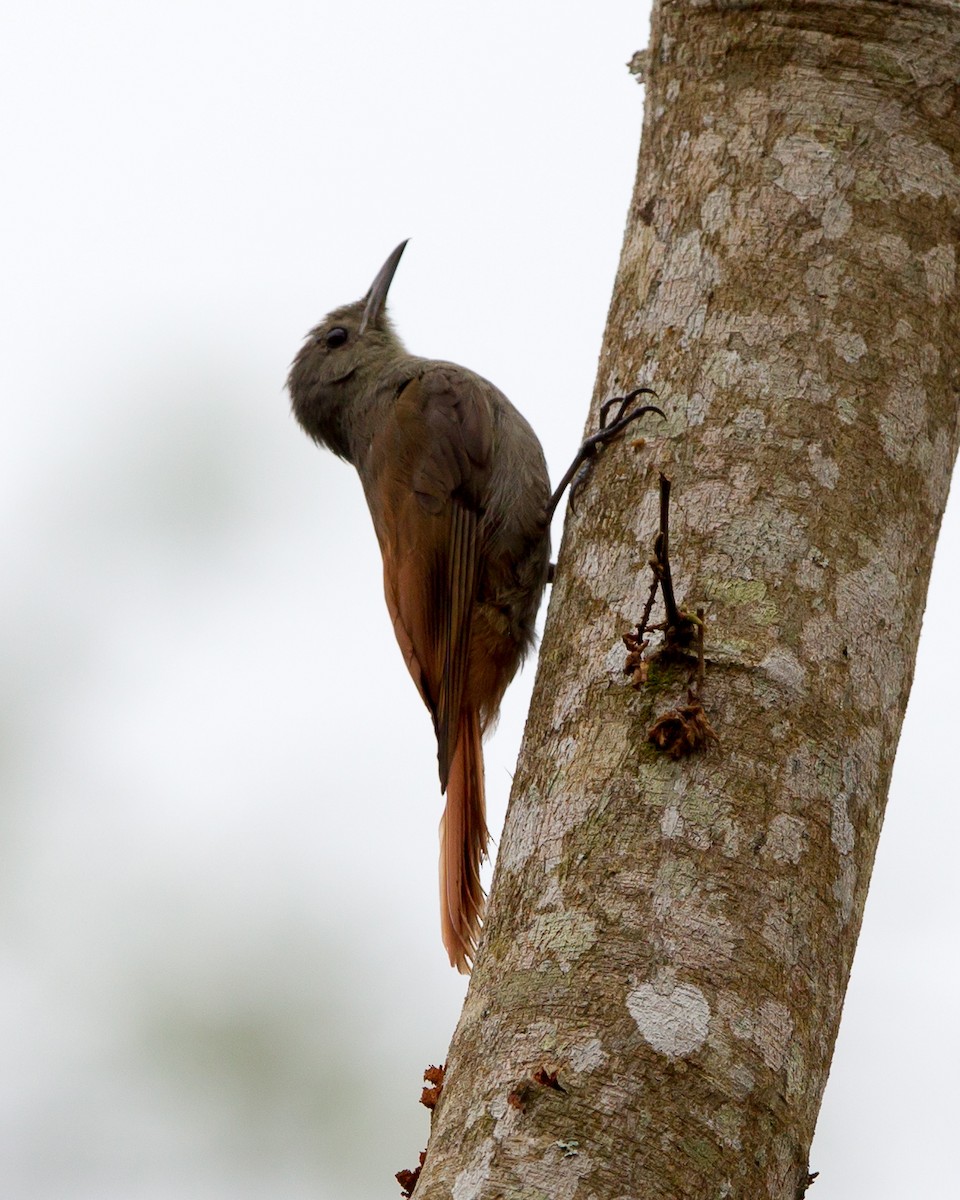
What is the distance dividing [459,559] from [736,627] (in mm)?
1742

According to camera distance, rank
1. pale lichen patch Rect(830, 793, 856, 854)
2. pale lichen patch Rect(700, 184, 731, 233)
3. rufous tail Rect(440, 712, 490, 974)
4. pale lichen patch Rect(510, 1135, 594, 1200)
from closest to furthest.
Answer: pale lichen patch Rect(510, 1135, 594, 1200) → pale lichen patch Rect(830, 793, 856, 854) → pale lichen patch Rect(700, 184, 731, 233) → rufous tail Rect(440, 712, 490, 974)

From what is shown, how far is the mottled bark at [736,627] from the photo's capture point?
5.63 ft

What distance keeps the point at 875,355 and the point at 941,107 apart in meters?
0.52

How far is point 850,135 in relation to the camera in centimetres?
249

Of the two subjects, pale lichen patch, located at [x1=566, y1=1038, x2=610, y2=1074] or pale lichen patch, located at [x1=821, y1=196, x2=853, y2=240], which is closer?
pale lichen patch, located at [x1=566, y1=1038, x2=610, y2=1074]

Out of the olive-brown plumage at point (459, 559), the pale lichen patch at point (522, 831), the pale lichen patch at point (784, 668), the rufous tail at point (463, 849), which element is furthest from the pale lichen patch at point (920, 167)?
the rufous tail at point (463, 849)

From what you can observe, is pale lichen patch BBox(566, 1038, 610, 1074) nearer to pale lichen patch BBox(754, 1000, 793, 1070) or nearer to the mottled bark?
the mottled bark

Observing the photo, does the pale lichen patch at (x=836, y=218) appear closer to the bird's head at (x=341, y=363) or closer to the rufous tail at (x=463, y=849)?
the rufous tail at (x=463, y=849)

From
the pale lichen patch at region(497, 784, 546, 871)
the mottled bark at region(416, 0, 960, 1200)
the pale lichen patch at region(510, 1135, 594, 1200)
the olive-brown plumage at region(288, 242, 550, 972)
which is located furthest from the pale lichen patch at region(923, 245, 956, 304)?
the pale lichen patch at region(510, 1135, 594, 1200)

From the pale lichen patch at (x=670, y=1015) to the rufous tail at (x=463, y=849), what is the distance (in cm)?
163

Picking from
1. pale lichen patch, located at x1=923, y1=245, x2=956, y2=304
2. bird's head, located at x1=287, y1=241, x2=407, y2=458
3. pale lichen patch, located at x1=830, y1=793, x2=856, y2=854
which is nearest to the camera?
pale lichen patch, located at x1=830, y1=793, x2=856, y2=854

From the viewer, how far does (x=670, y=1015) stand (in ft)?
5.69

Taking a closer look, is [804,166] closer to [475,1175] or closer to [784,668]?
[784,668]

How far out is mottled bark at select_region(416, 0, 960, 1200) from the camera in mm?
1716
